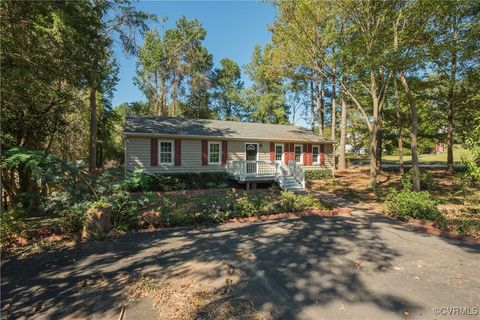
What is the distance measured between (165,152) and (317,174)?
9.82 metres

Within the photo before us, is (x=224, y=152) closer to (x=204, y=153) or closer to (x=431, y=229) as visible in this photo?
(x=204, y=153)

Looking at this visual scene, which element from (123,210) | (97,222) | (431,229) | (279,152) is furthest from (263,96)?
(97,222)

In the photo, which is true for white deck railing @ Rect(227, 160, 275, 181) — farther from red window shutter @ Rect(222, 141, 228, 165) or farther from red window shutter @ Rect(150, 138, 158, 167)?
red window shutter @ Rect(150, 138, 158, 167)

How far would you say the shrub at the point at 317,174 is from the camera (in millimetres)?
16875

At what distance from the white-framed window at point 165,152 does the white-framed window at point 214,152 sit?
2.17 meters

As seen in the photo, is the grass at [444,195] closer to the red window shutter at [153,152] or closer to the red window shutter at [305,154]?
the red window shutter at [305,154]

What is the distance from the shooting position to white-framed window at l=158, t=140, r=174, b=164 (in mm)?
13750

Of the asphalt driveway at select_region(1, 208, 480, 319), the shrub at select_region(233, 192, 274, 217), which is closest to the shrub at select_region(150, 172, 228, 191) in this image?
the shrub at select_region(233, 192, 274, 217)

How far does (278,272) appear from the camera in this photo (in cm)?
446

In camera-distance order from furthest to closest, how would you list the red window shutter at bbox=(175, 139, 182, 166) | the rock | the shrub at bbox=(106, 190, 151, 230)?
the red window shutter at bbox=(175, 139, 182, 166)
the shrub at bbox=(106, 190, 151, 230)
the rock

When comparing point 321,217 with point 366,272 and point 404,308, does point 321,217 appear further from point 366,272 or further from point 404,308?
point 404,308

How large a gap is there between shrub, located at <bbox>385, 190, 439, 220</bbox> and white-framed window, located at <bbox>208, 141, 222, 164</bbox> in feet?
30.1

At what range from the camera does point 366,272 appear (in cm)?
445

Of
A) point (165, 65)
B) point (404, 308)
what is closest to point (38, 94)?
point (404, 308)
